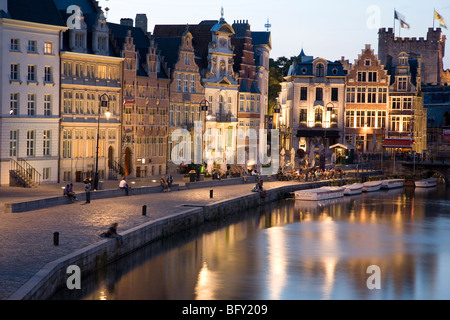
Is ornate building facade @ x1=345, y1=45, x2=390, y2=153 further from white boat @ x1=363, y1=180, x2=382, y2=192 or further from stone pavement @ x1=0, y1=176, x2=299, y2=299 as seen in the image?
stone pavement @ x1=0, y1=176, x2=299, y2=299

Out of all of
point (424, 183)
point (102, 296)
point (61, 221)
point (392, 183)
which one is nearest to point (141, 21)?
point (392, 183)

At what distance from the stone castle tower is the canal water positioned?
69.2 m

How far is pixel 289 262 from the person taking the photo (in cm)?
3600

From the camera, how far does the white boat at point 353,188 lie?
69.0 meters

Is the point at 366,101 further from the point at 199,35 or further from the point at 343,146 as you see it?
the point at 199,35

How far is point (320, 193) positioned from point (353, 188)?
295 inches

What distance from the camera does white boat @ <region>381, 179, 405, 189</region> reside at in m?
78.1

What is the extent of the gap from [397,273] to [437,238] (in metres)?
12.1

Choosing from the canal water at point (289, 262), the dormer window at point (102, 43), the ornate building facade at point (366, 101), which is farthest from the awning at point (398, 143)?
the dormer window at point (102, 43)

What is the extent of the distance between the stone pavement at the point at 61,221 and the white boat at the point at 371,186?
2191cm

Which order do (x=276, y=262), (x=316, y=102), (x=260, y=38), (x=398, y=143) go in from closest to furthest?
1. (x=276, y=262)
2. (x=260, y=38)
3. (x=398, y=143)
4. (x=316, y=102)

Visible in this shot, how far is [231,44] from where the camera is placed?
3027 inches

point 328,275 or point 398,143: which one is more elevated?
point 398,143

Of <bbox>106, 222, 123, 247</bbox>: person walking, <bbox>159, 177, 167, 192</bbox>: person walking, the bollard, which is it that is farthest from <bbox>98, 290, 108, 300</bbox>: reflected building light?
<bbox>159, 177, 167, 192</bbox>: person walking
